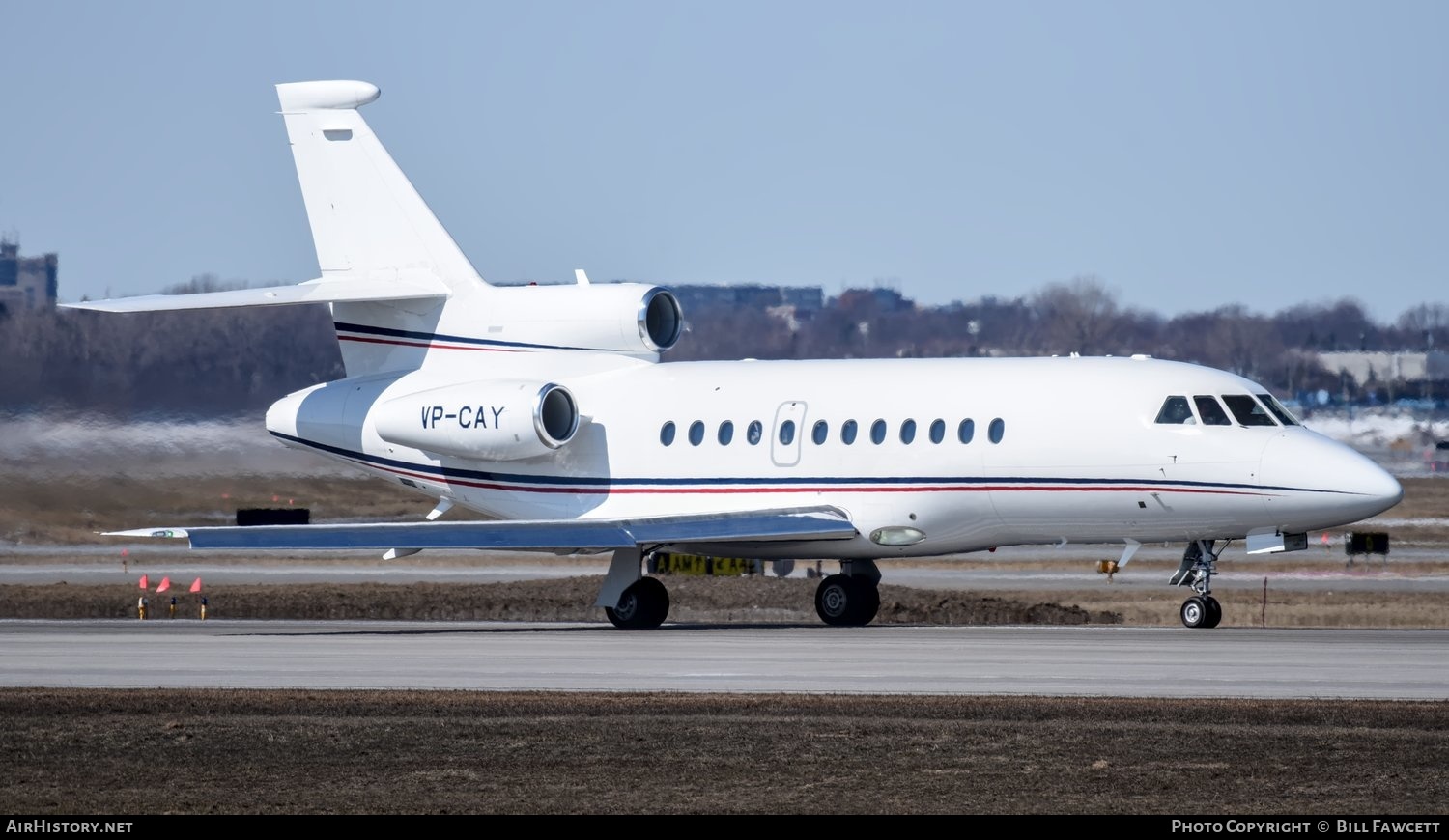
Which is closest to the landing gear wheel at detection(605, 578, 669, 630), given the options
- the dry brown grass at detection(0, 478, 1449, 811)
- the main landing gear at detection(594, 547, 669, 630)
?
the main landing gear at detection(594, 547, 669, 630)

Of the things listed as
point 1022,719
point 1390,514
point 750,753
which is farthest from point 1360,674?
point 1390,514

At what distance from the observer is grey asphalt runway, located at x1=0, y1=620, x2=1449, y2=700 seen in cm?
2027

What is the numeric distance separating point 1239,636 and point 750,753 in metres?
12.4

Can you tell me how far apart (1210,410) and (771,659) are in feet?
25.8

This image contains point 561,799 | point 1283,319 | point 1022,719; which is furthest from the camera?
point 1283,319

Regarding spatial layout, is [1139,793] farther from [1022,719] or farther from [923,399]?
[923,399]

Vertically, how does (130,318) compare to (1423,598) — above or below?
above

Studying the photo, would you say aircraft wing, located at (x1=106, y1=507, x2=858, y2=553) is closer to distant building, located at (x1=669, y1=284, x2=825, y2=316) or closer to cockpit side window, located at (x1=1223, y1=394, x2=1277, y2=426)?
cockpit side window, located at (x1=1223, y1=394, x2=1277, y2=426)

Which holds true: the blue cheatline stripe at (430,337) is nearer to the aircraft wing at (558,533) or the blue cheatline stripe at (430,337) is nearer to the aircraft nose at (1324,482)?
the aircraft wing at (558,533)

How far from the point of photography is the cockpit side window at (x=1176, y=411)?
92.0 ft

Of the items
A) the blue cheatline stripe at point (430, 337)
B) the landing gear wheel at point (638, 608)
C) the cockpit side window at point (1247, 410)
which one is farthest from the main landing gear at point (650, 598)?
the cockpit side window at point (1247, 410)

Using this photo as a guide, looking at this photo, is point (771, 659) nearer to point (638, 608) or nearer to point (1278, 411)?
point (638, 608)

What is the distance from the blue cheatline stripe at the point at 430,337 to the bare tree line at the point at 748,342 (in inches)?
171

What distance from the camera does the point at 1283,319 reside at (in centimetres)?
6228
